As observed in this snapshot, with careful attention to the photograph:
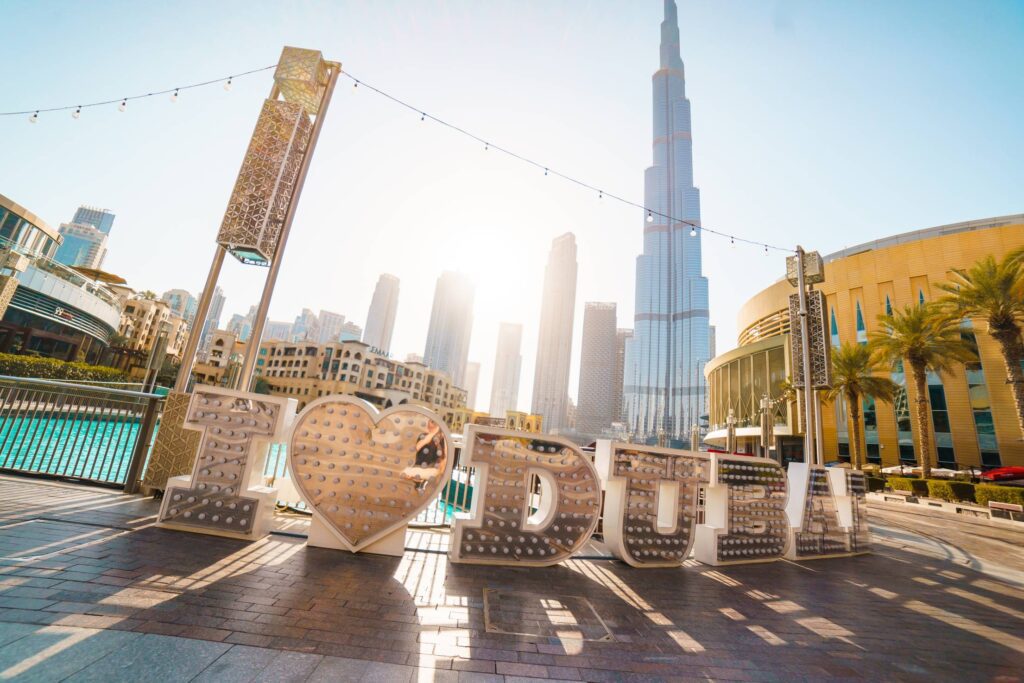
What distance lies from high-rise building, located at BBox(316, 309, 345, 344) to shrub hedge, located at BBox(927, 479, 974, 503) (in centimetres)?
17560

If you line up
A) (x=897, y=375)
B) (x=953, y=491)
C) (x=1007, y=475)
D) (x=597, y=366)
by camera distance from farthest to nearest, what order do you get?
(x=597, y=366)
(x=897, y=375)
(x=1007, y=475)
(x=953, y=491)

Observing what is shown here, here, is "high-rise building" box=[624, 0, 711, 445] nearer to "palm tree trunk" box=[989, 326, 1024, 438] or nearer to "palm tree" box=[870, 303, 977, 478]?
"palm tree" box=[870, 303, 977, 478]

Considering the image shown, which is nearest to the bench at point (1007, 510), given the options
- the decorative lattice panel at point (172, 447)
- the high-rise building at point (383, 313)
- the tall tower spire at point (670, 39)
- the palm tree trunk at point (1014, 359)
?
the palm tree trunk at point (1014, 359)

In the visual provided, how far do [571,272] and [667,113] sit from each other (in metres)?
75.0

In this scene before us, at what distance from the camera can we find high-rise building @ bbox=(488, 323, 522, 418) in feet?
564

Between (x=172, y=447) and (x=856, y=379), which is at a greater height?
(x=856, y=379)

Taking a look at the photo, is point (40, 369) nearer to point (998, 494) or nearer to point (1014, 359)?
point (998, 494)

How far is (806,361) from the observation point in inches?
353

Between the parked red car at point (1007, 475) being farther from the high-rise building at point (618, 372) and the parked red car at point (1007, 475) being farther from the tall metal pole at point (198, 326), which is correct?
the high-rise building at point (618, 372)

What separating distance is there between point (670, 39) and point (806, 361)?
8903 inches

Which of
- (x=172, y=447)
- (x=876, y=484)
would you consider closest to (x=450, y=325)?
(x=876, y=484)

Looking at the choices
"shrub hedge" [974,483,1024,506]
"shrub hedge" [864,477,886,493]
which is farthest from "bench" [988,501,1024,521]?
"shrub hedge" [864,477,886,493]

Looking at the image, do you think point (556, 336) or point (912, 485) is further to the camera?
point (556, 336)

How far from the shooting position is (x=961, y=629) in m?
4.12
